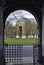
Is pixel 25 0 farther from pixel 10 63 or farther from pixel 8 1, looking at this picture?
pixel 10 63

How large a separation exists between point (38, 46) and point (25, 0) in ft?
13.6

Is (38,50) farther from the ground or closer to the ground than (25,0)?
closer to the ground

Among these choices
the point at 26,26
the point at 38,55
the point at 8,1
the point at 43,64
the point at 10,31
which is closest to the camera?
the point at 8,1

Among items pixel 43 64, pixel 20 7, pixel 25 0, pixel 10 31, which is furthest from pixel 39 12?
pixel 10 31

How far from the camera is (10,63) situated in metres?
13.0

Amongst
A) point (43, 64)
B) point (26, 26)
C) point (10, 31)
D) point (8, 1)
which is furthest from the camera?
point (26, 26)

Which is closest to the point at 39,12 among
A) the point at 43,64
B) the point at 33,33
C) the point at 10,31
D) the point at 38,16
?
the point at 38,16

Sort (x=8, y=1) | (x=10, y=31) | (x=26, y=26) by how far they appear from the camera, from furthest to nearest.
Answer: (x=26, y=26), (x=10, y=31), (x=8, y=1)

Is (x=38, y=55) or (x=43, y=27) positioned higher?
(x=43, y=27)

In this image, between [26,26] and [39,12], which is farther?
A: [26,26]

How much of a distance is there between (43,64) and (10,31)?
2672 centimetres

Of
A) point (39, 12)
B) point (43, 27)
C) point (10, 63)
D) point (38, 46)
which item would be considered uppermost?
point (39, 12)

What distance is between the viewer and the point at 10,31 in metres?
38.5

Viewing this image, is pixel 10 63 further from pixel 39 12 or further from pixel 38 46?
pixel 39 12
